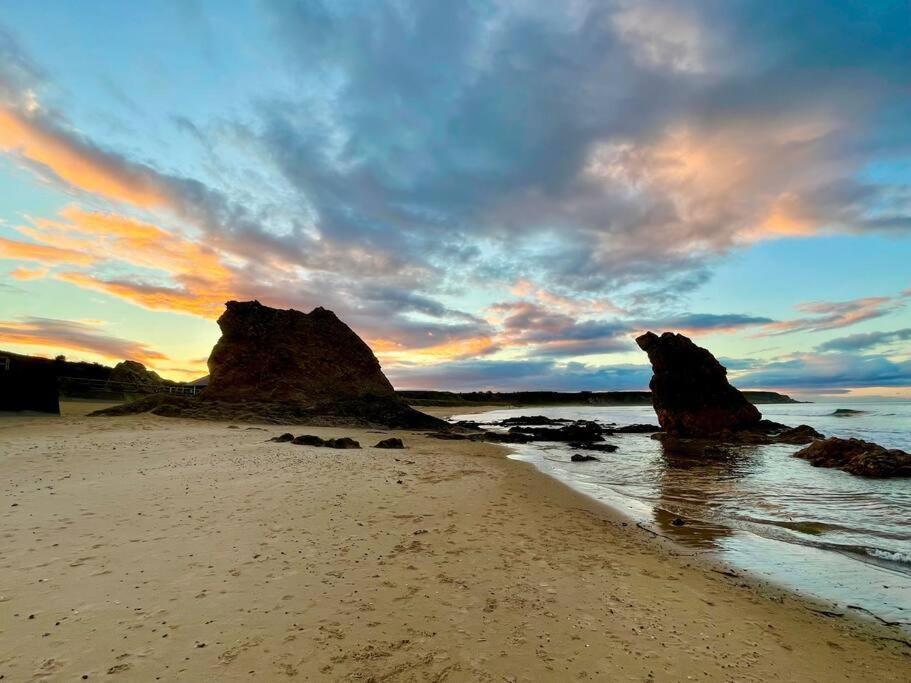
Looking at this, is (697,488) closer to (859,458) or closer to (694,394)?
(859,458)

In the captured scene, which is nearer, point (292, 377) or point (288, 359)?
point (292, 377)

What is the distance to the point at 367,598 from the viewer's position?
16.3ft

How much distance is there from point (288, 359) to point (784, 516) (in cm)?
3306

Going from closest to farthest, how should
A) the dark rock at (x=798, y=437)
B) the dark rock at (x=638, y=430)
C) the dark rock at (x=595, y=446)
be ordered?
the dark rock at (x=595, y=446)
the dark rock at (x=798, y=437)
the dark rock at (x=638, y=430)

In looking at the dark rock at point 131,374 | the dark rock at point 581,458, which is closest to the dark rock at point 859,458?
the dark rock at point 581,458

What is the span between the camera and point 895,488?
14039 millimetres

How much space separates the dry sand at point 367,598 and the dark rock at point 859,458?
543 inches

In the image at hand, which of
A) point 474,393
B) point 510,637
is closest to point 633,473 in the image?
point 510,637

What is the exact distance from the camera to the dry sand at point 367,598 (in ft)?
12.6

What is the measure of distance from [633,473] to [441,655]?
1563 centimetres

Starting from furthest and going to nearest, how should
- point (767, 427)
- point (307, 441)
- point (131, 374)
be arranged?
1. point (131, 374)
2. point (767, 427)
3. point (307, 441)

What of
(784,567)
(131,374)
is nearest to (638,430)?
(784,567)

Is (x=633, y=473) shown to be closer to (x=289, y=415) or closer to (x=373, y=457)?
(x=373, y=457)

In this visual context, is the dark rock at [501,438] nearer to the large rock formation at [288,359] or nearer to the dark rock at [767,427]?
the large rock formation at [288,359]
